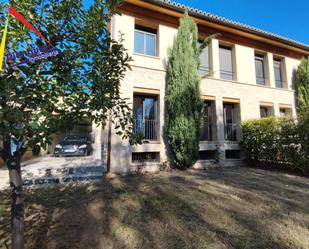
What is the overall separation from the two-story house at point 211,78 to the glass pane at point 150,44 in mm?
48

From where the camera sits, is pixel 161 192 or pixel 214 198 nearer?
pixel 214 198

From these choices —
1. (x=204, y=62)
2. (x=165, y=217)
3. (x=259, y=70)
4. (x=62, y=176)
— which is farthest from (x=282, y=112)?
(x=62, y=176)

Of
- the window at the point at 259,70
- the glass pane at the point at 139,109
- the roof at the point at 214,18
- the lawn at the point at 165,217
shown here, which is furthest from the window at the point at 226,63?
the lawn at the point at 165,217

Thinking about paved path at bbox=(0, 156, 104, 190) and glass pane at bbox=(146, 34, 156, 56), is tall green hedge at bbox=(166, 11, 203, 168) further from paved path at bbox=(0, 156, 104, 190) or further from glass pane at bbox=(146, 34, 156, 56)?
paved path at bbox=(0, 156, 104, 190)

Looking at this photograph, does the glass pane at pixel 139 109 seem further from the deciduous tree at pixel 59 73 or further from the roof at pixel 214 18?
the deciduous tree at pixel 59 73

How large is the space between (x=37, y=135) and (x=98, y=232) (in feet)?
7.79

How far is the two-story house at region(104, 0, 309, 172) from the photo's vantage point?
28.0ft

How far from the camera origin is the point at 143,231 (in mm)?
3291

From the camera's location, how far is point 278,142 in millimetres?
8750

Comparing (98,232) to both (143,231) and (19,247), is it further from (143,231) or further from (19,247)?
(19,247)

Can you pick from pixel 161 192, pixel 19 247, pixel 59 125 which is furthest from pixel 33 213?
pixel 59 125

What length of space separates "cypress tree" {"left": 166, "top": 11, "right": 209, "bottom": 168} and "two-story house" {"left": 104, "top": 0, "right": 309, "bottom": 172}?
546mm

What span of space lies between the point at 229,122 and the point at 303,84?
5.62m

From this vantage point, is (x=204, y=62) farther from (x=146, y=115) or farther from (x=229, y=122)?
(x=146, y=115)
